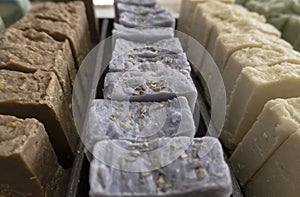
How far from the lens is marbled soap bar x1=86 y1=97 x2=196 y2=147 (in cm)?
133

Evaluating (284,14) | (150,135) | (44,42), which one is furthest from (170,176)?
(284,14)

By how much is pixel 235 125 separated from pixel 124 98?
2.30 ft

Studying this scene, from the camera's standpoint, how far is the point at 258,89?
1.64m

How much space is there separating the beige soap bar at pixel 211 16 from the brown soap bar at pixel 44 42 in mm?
954

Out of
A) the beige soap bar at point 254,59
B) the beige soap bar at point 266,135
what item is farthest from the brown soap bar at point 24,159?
the beige soap bar at point 254,59

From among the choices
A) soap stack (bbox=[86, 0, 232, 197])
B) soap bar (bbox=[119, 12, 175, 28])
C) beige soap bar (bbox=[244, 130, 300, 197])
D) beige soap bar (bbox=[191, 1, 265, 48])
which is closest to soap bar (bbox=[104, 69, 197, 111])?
soap stack (bbox=[86, 0, 232, 197])

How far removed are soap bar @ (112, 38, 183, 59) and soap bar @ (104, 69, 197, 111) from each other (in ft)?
0.77

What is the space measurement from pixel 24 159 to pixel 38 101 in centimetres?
34

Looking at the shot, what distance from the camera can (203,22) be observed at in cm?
240

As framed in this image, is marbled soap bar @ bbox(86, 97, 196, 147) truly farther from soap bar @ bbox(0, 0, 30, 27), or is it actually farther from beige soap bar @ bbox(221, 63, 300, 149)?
soap bar @ bbox(0, 0, 30, 27)

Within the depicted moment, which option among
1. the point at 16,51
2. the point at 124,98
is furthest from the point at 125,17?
the point at 124,98

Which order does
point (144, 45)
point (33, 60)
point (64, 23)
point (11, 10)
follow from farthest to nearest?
point (11, 10), point (64, 23), point (144, 45), point (33, 60)

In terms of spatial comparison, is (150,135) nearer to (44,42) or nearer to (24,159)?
(24,159)

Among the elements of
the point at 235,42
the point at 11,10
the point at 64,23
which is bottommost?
the point at 11,10
